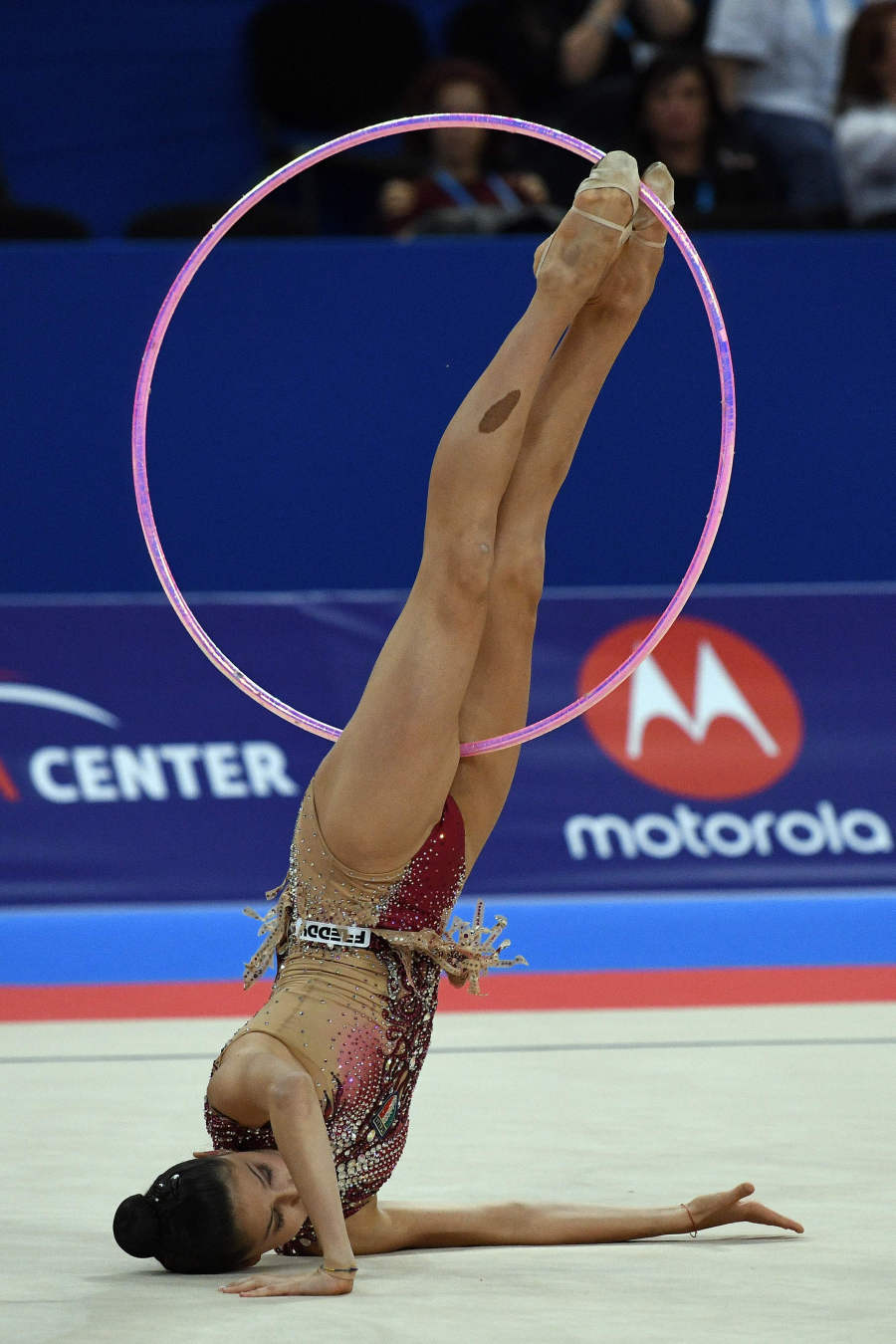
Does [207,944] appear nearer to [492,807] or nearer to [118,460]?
[118,460]

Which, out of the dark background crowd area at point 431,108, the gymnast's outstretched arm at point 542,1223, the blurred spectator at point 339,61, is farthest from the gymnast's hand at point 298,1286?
the blurred spectator at point 339,61

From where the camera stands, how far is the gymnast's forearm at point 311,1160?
2939mm

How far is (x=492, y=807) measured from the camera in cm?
356

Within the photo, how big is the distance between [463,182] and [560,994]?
303 centimetres

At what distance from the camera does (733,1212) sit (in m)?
3.26

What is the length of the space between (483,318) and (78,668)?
1.77 m

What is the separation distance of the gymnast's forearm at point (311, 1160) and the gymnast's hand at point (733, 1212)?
0.65 meters

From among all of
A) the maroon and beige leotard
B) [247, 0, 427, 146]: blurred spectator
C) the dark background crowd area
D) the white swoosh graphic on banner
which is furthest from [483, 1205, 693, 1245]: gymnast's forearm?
[247, 0, 427, 146]: blurred spectator

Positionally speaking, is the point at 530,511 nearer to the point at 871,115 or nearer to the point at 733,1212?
the point at 733,1212

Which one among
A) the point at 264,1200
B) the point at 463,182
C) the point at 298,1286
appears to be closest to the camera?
the point at 298,1286

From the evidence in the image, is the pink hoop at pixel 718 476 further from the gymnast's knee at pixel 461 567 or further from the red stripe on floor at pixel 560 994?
the red stripe on floor at pixel 560 994

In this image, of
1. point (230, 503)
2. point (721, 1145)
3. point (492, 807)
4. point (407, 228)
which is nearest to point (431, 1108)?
point (721, 1145)

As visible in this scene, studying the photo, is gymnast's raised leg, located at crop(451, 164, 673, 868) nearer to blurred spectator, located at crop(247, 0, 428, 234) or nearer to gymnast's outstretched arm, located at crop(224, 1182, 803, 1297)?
gymnast's outstretched arm, located at crop(224, 1182, 803, 1297)

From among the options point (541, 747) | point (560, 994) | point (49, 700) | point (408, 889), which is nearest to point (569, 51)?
point (541, 747)
